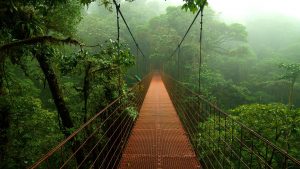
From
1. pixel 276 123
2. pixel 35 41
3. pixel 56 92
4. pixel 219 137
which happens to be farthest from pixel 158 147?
pixel 276 123

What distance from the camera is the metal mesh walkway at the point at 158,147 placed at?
2.98 meters

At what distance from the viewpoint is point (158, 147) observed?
349 cm

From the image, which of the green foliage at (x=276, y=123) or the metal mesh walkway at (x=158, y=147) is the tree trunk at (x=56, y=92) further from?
the green foliage at (x=276, y=123)

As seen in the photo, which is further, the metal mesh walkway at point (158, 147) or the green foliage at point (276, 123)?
the green foliage at point (276, 123)

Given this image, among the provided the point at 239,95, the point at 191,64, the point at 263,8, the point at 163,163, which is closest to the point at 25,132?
the point at 163,163

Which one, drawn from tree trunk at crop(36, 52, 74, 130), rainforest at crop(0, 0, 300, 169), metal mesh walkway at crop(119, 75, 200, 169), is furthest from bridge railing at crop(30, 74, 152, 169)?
tree trunk at crop(36, 52, 74, 130)

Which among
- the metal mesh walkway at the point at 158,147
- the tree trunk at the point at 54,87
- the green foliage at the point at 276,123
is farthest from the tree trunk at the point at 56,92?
the green foliage at the point at 276,123

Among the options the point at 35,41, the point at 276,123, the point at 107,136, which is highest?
the point at 35,41

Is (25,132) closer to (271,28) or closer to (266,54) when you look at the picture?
(266,54)

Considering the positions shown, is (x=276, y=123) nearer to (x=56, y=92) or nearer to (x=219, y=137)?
(x=56, y=92)

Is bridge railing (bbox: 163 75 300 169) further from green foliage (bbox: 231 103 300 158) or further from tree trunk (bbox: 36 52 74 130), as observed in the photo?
tree trunk (bbox: 36 52 74 130)

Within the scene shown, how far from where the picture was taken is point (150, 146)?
3533 mm

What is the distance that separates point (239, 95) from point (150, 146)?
581 inches

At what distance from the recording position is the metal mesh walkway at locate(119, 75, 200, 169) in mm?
2976
